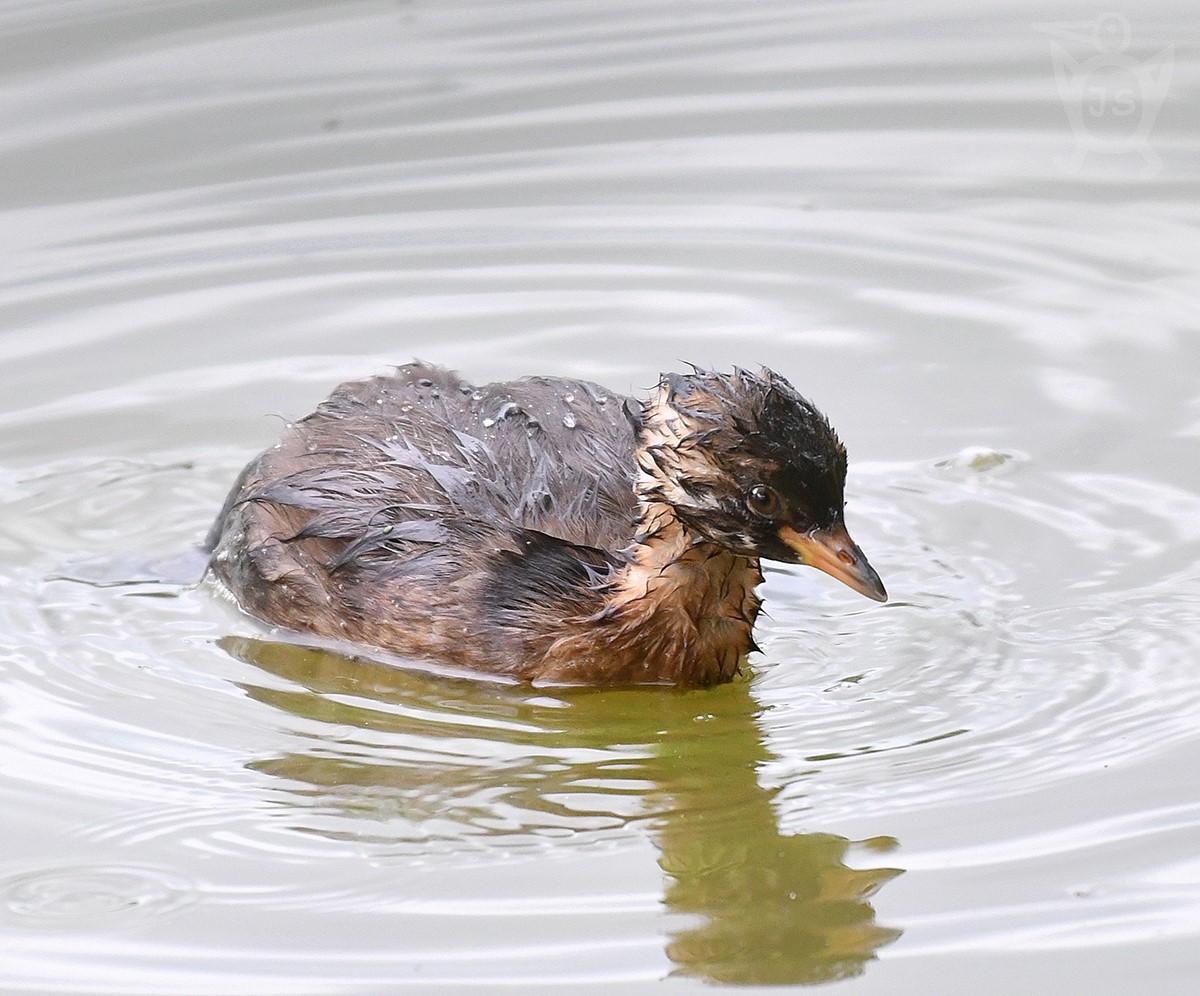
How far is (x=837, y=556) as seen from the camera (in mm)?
6586

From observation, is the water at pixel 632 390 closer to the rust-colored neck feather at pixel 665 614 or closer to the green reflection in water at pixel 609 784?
the green reflection in water at pixel 609 784

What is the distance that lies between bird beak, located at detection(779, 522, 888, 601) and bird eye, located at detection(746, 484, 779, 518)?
8 cm

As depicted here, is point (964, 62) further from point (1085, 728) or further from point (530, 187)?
point (1085, 728)

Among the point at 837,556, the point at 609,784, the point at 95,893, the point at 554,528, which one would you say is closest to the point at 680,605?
the point at 554,528

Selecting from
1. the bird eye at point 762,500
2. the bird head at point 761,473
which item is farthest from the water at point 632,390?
the bird eye at point 762,500

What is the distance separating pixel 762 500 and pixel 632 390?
2.63 meters

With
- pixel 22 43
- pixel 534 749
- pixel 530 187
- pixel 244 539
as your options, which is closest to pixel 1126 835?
pixel 534 749

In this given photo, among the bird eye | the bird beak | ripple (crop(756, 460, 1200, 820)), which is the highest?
the bird eye

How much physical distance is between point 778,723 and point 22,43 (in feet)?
24.9

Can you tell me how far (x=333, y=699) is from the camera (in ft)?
22.6

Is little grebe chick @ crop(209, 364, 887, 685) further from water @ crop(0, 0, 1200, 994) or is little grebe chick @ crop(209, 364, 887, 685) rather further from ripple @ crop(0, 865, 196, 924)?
ripple @ crop(0, 865, 196, 924)

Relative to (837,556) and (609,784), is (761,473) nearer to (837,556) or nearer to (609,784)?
(837,556)

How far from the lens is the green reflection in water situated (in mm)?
5332

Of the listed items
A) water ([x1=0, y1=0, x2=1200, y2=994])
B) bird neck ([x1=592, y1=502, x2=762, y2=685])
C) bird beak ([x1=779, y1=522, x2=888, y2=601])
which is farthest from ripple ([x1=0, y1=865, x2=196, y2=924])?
bird beak ([x1=779, y1=522, x2=888, y2=601])
